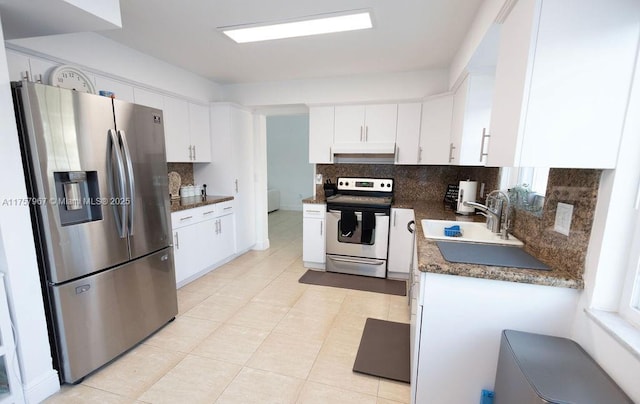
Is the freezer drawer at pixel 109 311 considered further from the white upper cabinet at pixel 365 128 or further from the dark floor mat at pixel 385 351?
the white upper cabinet at pixel 365 128

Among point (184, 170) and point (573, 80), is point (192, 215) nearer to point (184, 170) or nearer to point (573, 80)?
point (184, 170)

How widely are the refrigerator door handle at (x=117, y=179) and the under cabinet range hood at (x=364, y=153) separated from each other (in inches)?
88.6

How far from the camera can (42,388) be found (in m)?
1.53

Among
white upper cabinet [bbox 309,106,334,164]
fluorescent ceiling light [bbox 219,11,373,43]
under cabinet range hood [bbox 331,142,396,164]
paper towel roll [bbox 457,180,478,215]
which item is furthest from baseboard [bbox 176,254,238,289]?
paper towel roll [bbox 457,180,478,215]

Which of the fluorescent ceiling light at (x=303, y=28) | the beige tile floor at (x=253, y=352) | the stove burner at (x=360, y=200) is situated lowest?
the beige tile floor at (x=253, y=352)

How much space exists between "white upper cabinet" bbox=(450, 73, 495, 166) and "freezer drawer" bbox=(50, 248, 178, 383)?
2.63 meters

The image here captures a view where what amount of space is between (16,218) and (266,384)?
1.63m

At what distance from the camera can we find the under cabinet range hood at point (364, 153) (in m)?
3.28

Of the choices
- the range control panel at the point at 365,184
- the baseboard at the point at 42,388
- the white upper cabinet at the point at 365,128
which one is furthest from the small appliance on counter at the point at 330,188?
the baseboard at the point at 42,388

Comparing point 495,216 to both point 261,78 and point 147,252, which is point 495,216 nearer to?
point 147,252

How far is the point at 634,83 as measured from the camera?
0.94m

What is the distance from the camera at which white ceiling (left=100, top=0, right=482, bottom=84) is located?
1.85 meters

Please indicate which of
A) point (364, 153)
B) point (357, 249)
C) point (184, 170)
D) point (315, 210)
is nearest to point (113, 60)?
point (184, 170)

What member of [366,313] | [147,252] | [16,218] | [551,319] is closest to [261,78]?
[147,252]
